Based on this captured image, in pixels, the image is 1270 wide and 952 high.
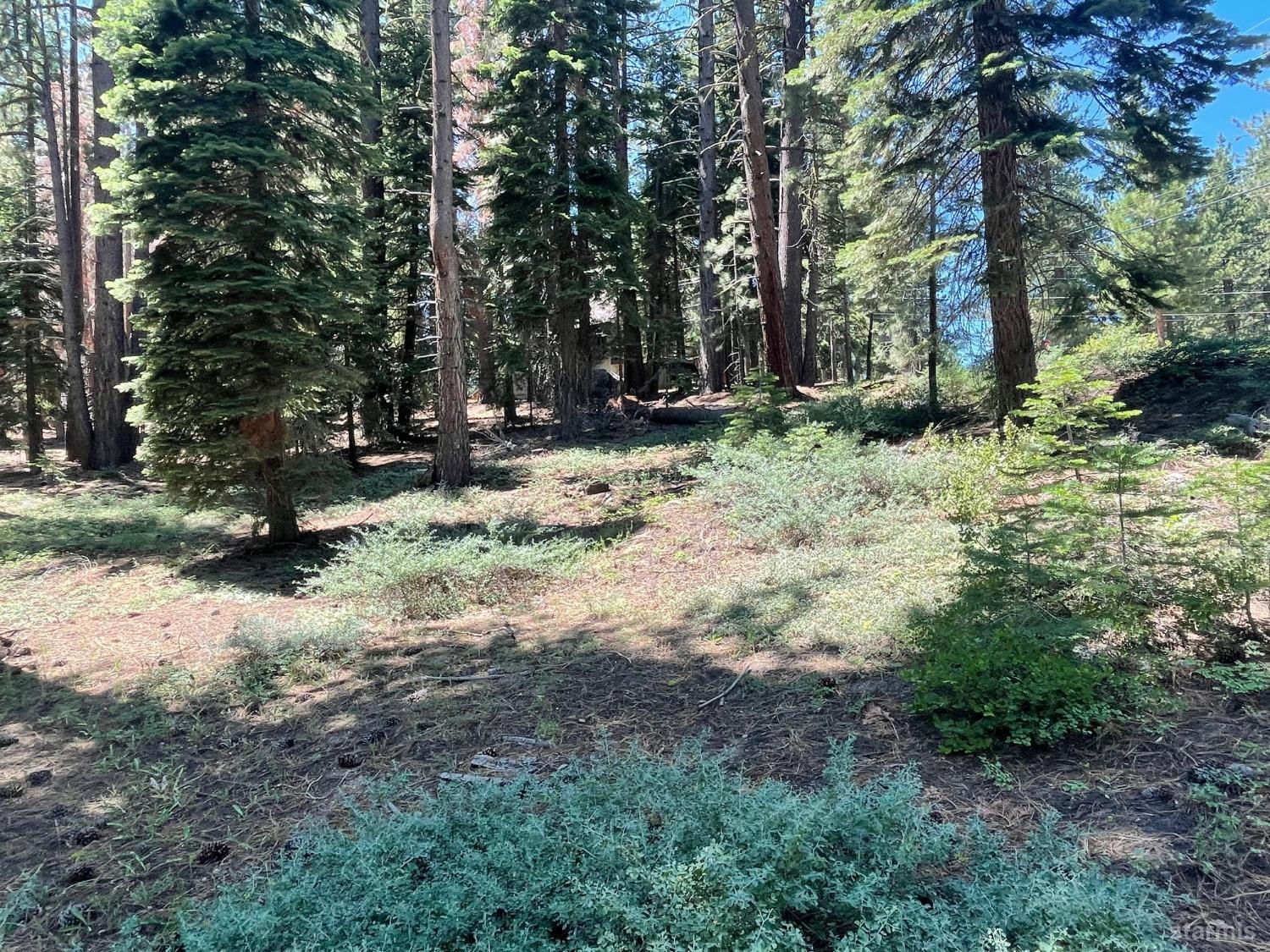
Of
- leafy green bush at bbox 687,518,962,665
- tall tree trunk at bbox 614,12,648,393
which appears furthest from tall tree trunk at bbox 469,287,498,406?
leafy green bush at bbox 687,518,962,665

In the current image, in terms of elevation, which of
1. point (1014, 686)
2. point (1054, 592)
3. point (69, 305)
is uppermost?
point (69, 305)

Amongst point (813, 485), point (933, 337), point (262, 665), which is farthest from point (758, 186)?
point (262, 665)

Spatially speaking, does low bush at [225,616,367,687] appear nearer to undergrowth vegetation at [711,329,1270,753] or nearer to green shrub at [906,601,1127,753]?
undergrowth vegetation at [711,329,1270,753]

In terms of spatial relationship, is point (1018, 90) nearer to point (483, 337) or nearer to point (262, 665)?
point (262, 665)

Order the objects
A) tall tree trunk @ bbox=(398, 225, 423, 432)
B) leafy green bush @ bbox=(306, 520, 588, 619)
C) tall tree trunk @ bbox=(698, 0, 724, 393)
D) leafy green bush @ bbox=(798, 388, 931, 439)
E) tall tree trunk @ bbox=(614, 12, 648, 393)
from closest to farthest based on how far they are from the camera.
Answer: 1. leafy green bush @ bbox=(306, 520, 588, 619)
2. leafy green bush @ bbox=(798, 388, 931, 439)
3. tall tree trunk @ bbox=(614, 12, 648, 393)
4. tall tree trunk @ bbox=(398, 225, 423, 432)
5. tall tree trunk @ bbox=(698, 0, 724, 393)

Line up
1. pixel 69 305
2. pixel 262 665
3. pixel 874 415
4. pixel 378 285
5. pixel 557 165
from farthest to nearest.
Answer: pixel 69 305
pixel 557 165
pixel 378 285
pixel 874 415
pixel 262 665

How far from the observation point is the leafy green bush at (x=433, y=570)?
19.6 ft

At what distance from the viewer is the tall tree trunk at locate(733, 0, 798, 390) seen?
36.9ft

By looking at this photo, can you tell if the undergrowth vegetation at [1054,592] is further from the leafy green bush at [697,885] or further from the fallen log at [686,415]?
the fallen log at [686,415]

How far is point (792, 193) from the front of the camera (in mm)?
14312

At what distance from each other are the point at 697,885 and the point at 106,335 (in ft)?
55.8

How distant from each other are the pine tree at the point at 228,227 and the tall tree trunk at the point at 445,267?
75.1 inches

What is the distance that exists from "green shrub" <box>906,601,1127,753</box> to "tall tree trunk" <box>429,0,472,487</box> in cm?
871

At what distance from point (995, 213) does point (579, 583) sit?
265 inches
